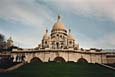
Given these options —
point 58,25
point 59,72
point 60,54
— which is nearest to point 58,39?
point 58,25

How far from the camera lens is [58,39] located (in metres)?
67.4

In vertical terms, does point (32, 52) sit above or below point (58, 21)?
below

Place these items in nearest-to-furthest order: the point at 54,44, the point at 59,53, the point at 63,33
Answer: the point at 59,53, the point at 54,44, the point at 63,33

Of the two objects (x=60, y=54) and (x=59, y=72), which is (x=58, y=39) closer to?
(x=60, y=54)

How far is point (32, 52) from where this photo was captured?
57625 mm

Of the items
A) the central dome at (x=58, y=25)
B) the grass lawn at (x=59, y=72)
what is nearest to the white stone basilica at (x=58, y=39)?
the central dome at (x=58, y=25)

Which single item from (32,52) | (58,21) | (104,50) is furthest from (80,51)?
(58,21)


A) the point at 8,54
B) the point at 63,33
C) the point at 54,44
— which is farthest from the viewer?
the point at 63,33

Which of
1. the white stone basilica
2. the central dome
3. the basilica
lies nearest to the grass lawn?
the basilica

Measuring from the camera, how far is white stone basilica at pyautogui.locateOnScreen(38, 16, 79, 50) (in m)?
65.4

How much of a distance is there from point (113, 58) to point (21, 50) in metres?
24.9

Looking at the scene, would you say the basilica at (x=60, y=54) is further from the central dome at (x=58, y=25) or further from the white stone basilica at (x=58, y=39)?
the central dome at (x=58, y=25)

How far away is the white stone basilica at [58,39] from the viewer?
65438 millimetres

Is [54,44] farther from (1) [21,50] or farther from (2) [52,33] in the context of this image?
(1) [21,50]
